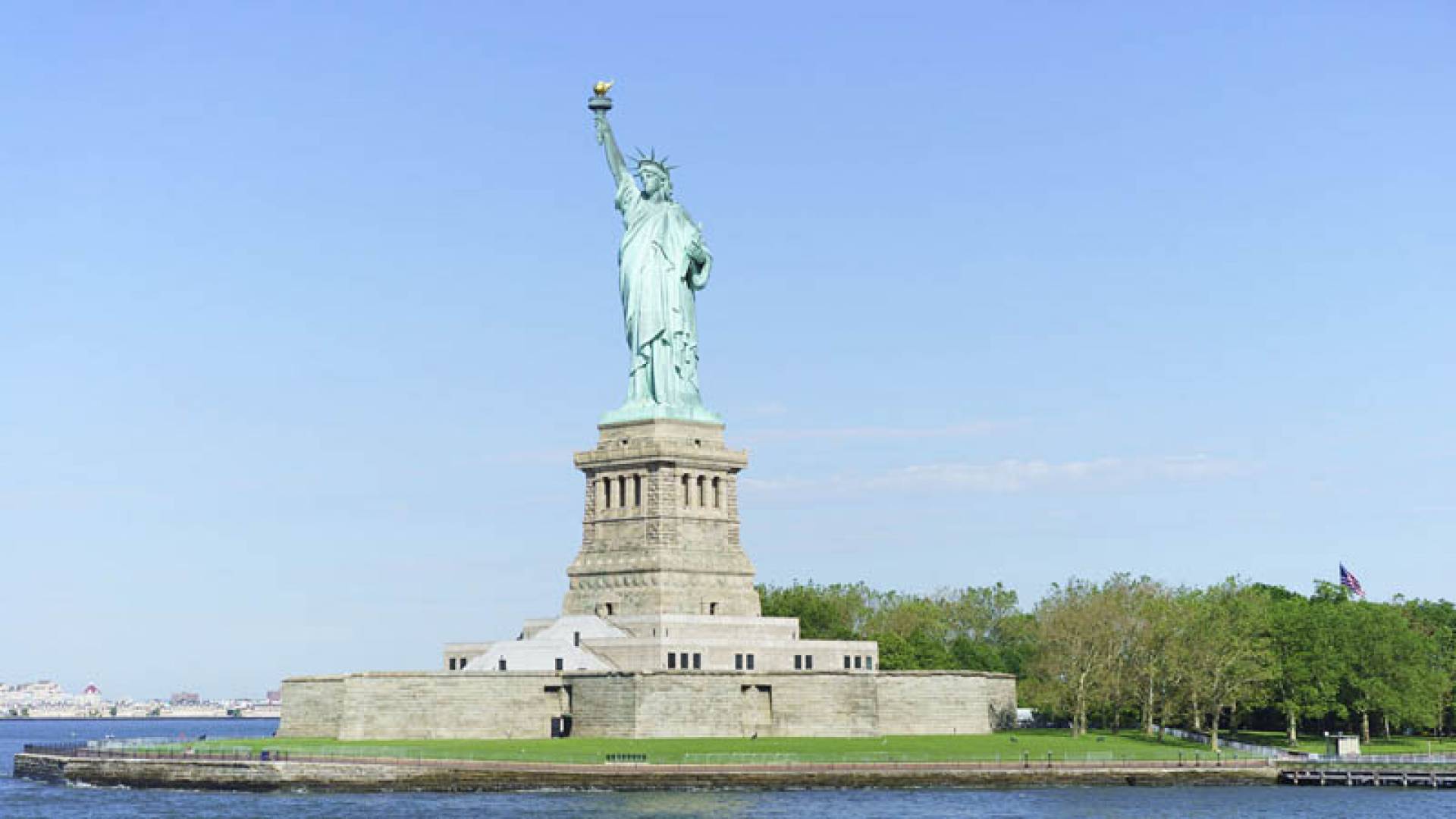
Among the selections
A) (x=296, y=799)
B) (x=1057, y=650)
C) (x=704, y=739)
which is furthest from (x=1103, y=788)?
(x=296, y=799)

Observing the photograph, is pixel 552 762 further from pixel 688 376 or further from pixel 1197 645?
pixel 1197 645

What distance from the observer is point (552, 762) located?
85.7 m

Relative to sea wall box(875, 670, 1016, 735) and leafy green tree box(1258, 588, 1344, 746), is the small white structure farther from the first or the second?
sea wall box(875, 670, 1016, 735)

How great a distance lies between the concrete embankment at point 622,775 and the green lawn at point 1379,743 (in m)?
20.0

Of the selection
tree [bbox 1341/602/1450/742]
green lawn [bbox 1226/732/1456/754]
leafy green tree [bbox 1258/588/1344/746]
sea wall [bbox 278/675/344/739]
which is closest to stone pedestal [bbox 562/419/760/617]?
sea wall [bbox 278/675/344/739]

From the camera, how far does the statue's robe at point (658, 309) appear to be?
344ft

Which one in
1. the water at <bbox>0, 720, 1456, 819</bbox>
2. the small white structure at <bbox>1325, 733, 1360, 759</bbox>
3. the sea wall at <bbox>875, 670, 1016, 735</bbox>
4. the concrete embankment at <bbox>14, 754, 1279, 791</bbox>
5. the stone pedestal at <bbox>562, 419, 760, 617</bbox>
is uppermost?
the stone pedestal at <bbox>562, 419, 760, 617</bbox>

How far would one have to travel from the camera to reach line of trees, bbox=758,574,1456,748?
358ft

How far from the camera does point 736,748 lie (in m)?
90.4

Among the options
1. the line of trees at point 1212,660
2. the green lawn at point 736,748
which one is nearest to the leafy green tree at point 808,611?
the line of trees at point 1212,660

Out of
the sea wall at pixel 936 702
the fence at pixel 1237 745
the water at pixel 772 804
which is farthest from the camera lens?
the fence at pixel 1237 745

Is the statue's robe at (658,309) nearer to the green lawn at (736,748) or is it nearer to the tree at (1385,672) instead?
the green lawn at (736,748)

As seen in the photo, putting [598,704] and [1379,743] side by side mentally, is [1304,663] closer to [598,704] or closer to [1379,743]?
[1379,743]

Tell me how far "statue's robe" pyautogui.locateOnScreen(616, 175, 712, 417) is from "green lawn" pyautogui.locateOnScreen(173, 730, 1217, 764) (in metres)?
18.3
